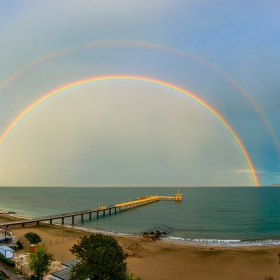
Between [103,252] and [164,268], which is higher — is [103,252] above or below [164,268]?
above

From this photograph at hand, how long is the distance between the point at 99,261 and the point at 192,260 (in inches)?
785

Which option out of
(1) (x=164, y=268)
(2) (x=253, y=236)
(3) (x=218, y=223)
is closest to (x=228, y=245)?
(2) (x=253, y=236)

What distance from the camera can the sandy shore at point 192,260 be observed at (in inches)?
1213

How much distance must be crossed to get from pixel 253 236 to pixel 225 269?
25519 mm

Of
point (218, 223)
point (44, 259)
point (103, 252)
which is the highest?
point (103, 252)

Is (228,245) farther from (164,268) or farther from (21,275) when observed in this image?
(21,275)

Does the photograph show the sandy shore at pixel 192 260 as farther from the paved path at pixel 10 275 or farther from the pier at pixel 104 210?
the pier at pixel 104 210

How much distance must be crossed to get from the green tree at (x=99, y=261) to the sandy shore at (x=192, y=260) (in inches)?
418

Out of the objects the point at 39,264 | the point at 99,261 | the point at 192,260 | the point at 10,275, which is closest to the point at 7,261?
the point at 10,275

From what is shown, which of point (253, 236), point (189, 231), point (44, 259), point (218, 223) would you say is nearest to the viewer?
point (44, 259)

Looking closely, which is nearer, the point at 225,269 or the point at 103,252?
the point at 103,252

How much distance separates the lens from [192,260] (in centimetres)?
3606

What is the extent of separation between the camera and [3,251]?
31.5m

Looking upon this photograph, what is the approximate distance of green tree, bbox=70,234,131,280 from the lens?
1986 centimetres
